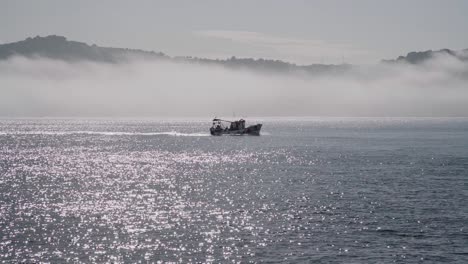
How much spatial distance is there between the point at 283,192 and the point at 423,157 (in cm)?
8598

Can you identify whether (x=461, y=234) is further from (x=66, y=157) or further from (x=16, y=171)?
(x=66, y=157)

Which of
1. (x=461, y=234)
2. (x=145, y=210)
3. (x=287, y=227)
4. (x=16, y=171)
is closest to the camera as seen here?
(x=461, y=234)

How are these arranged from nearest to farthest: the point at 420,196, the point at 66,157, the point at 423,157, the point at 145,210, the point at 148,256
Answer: the point at 148,256 → the point at 145,210 → the point at 420,196 → the point at 423,157 → the point at 66,157

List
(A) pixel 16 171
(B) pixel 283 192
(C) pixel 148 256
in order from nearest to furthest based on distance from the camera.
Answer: (C) pixel 148 256, (B) pixel 283 192, (A) pixel 16 171

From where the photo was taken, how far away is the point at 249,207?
8581 centimetres

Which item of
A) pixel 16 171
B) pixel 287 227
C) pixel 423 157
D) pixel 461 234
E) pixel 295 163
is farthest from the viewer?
pixel 423 157

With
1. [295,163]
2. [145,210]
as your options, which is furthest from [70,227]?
[295,163]

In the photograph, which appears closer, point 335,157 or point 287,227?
point 287,227

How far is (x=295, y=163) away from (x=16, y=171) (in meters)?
74.9

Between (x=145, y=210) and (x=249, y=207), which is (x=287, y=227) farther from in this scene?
(x=145, y=210)

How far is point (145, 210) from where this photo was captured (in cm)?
8381

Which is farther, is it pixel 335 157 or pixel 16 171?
pixel 335 157

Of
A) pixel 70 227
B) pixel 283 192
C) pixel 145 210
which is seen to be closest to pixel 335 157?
pixel 283 192

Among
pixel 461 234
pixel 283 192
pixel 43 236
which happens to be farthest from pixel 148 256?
pixel 283 192
